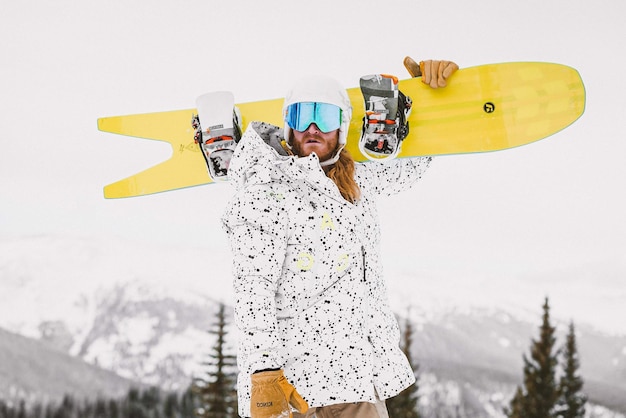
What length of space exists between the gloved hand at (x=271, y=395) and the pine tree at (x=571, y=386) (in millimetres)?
29789

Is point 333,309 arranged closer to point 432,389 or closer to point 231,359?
point 231,359

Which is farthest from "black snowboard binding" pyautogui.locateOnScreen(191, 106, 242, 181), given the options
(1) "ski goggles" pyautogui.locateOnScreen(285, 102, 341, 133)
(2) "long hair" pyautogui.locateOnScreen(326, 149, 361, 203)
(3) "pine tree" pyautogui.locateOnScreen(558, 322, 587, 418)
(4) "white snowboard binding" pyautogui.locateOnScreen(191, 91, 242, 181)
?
(3) "pine tree" pyautogui.locateOnScreen(558, 322, 587, 418)

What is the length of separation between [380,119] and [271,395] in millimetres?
1160

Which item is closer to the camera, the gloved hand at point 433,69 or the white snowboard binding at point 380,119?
the white snowboard binding at point 380,119

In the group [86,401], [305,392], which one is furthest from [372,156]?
[86,401]

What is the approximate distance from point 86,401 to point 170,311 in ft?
22.5

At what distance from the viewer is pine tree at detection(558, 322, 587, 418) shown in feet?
93.7

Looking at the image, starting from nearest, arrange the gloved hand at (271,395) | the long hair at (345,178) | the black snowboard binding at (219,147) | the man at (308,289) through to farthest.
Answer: the gloved hand at (271,395)
the man at (308,289)
the long hair at (345,178)
the black snowboard binding at (219,147)

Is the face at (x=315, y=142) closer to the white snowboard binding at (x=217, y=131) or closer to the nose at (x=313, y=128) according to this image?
the nose at (x=313, y=128)

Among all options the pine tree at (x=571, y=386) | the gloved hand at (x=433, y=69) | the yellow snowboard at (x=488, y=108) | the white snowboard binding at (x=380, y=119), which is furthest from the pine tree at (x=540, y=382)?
the white snowboard binding at (x=380, y=119)

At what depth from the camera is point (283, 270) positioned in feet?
6.36

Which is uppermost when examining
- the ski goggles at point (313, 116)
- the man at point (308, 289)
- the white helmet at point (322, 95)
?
the white helmet at point (322, 95)

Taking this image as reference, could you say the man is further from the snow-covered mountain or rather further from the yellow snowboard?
the snow-covered mountain

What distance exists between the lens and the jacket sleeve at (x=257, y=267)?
1.79 m
